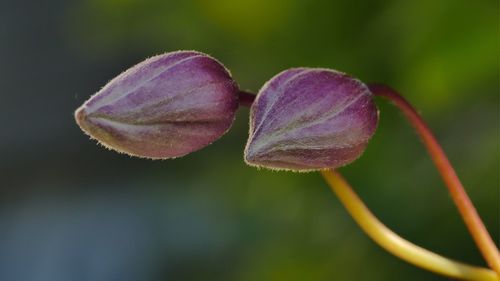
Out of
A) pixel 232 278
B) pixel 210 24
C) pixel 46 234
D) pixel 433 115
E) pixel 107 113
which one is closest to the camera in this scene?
pixel 107 113

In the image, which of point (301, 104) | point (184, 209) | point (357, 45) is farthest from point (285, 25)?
point (184, 209)

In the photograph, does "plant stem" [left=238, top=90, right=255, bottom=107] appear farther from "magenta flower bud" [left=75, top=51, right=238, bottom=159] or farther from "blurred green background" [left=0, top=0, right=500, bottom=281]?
"blurred green background" [left=0, top=0, right=500, bottom=281]

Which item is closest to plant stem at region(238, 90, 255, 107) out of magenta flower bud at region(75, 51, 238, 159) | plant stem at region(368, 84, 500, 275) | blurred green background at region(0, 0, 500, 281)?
magenta flower bud at region(75, 51, 238, 159)

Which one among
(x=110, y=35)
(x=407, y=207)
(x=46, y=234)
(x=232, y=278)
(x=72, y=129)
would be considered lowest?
(x=46, y=234)

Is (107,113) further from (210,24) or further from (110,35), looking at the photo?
(110,35)

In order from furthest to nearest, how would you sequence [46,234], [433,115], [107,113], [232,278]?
[46,234]
[232,278]
[433,115]
[107,113]

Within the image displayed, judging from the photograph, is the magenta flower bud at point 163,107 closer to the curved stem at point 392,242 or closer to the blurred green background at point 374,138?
the curved stem at point 392,242

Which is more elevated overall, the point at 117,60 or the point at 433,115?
the point at 433,115
